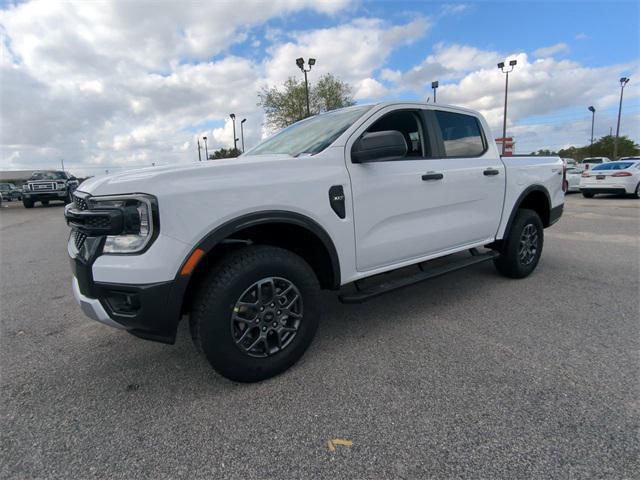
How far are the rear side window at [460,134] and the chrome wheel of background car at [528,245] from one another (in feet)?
3.83

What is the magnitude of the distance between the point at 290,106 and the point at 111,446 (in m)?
34.2

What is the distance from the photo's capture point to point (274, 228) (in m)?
2.58

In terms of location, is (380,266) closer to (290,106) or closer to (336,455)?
(336,455)

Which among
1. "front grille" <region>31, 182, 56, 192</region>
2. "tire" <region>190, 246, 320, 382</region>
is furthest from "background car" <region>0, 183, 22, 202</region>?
"tire" <region>190, 246, 320, 382</region>

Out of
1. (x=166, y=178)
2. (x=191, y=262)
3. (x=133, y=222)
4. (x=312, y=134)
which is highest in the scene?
(x=312, y=134)

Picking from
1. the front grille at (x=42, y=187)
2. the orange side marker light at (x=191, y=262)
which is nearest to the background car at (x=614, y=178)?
the orange side marker light at (x=191, y=262)

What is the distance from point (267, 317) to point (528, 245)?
137 inches

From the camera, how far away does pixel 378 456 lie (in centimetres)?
183

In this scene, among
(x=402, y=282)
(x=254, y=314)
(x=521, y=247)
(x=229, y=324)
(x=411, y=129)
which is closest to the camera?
(x=229, y=324)

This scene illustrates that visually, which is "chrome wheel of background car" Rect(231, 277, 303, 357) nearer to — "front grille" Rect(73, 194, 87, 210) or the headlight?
the headlight

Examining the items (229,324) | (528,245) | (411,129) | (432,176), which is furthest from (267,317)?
(528,245)

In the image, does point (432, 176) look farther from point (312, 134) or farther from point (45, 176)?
point (45, 176)

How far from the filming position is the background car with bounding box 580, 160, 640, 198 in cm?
1361

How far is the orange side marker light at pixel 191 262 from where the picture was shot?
2.10 meters
